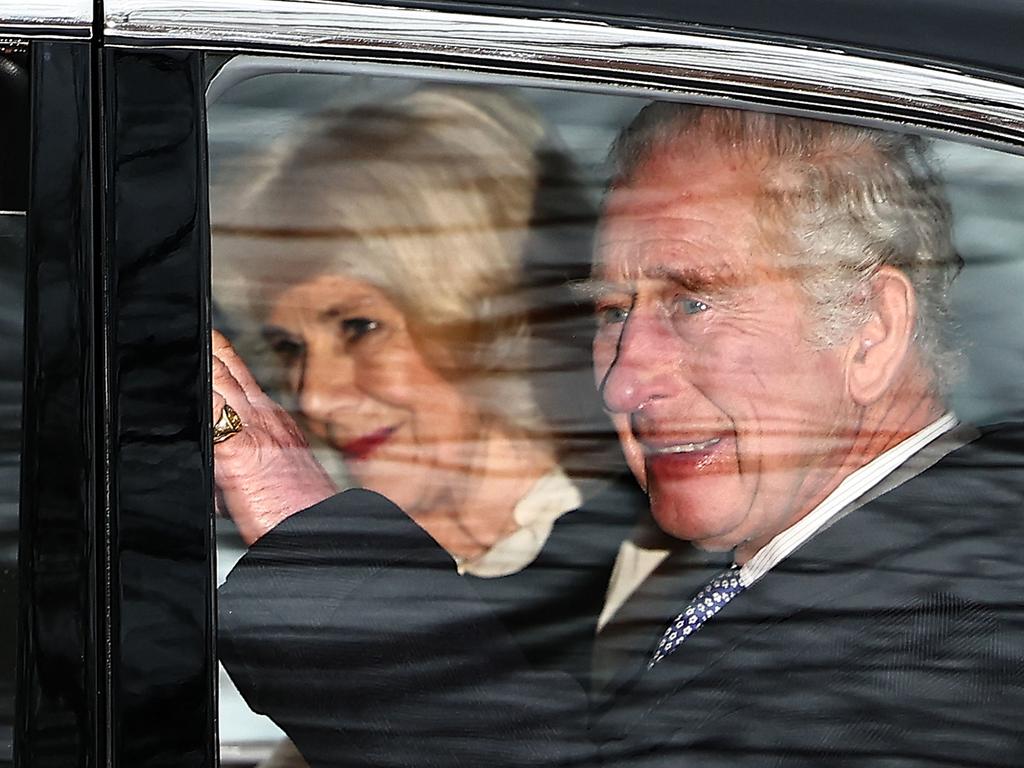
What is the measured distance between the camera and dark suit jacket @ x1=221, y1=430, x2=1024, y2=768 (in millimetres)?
1325

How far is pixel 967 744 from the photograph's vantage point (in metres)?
1.37

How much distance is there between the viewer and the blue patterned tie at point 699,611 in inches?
53.5

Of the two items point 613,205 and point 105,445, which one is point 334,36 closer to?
point 613,205

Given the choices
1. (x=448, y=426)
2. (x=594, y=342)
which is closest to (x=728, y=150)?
(x=594, y=342)

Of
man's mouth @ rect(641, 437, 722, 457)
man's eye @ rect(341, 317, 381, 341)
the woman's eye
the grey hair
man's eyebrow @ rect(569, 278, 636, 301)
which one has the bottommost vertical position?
man's mouth @ rect(641, 437, 722, 457)

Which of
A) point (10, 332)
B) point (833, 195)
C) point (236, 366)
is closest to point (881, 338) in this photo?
point (833, 195)

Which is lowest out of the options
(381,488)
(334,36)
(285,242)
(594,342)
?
(381,488)

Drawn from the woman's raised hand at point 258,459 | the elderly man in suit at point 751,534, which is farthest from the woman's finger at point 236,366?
the elderly man in suit at point 751,534

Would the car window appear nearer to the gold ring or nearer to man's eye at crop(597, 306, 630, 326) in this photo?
the gold ring

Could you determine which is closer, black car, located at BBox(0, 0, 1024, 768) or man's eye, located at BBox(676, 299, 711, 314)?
black car, located at BBox(0, 0, 1024, 768)

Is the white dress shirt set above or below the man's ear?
below

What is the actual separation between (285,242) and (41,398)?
0.26 m

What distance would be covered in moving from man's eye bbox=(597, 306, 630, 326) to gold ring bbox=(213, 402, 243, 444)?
0.35m

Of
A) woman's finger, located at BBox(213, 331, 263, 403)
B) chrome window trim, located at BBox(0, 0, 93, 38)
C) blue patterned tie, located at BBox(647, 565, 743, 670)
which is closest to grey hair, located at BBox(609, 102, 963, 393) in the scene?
blue patterned tie, located at BBox(647, 565, 743, 670)
